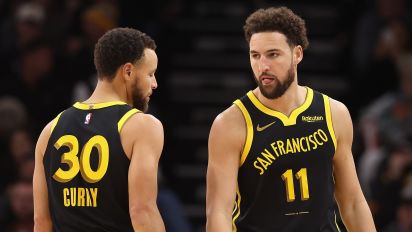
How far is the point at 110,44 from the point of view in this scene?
6.39 meters

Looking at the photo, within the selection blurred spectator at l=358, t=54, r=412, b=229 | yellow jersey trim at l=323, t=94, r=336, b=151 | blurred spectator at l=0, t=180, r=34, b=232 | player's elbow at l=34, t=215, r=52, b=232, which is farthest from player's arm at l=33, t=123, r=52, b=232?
blurred spectator at l=358, t=54, r=412, b=229

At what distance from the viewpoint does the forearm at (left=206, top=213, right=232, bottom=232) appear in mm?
6480

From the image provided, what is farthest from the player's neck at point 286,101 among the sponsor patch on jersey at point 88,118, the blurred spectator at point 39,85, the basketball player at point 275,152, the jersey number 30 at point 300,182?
the blurred spectator at point 39,85

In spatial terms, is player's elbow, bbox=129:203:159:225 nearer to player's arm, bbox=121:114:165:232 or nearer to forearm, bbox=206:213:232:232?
player's arm, bbox=121:114:165:232

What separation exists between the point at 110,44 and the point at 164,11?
6.69m

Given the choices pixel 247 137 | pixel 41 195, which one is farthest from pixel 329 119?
pixel 41 195

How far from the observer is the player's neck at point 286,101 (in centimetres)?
686

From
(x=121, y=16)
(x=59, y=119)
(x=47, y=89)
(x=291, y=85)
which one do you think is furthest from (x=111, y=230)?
(x=121, y=16)

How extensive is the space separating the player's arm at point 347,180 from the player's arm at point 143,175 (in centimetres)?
125

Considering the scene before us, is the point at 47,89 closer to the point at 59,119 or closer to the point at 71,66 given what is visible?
the point at 71,66

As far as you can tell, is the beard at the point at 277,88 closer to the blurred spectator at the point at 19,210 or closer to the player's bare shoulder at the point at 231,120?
the player's bare shoulder at the point at 231,120

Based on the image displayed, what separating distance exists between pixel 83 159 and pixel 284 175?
1223 mm

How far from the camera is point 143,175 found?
6.10 metres

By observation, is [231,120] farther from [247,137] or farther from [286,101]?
[286,101]
